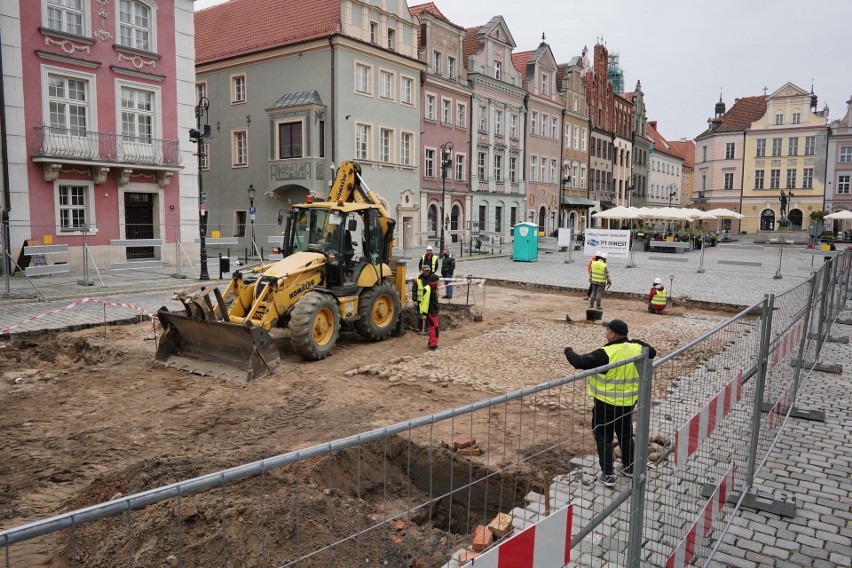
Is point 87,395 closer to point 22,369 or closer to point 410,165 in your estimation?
point 22,369

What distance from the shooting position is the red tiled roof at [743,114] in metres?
72.8

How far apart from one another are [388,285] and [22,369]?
6.33 metres

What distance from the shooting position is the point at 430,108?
39.7 meters

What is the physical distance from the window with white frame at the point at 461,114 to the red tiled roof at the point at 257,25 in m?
11.8

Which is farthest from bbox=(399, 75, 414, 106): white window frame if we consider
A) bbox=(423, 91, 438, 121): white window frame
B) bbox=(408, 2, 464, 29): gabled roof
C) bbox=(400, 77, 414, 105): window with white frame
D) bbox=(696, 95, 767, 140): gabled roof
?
bbox=(696, 95, 767, 140): gabled roof

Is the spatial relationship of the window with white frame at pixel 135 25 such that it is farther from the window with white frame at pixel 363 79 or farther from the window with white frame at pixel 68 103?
the window with white frame at pixel 363 79

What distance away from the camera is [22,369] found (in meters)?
10.2

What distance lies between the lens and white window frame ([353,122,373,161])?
111 ft

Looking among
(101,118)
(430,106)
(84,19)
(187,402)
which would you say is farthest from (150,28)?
(187,402)

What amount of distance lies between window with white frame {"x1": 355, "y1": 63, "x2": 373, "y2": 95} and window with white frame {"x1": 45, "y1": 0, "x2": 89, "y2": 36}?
13478 millimetres

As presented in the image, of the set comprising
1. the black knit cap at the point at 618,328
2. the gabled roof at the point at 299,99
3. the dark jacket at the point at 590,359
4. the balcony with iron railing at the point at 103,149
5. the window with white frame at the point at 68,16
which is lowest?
the dark jacket at the point at 590,359

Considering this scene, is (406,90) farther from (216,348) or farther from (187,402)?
(187,402)

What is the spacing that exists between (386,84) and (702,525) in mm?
33977

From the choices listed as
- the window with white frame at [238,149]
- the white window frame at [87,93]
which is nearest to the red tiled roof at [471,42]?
the window with white frame at [238,149]
